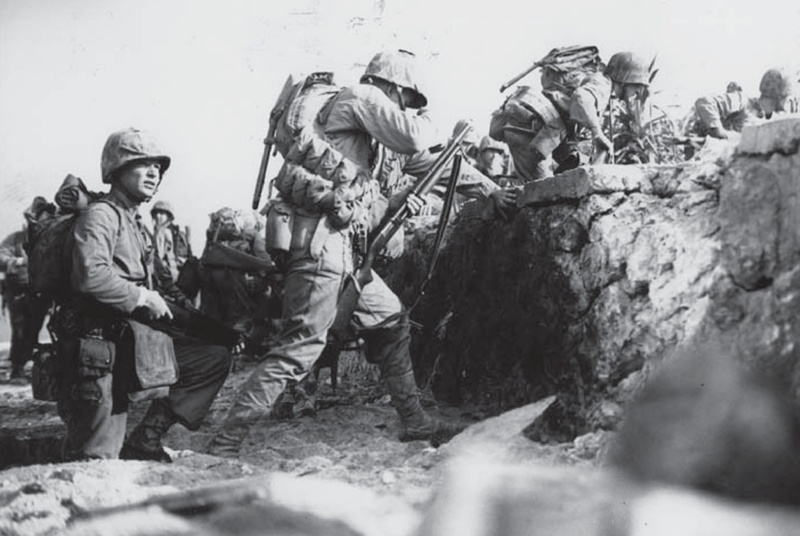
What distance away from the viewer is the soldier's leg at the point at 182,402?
448cm

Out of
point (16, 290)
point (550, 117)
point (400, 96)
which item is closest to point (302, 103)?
point (400, 96)

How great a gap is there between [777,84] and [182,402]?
7.51 m

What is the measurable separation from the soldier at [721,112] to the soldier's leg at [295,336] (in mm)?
6678

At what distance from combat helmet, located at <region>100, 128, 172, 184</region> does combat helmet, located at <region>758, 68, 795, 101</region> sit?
23.9ft

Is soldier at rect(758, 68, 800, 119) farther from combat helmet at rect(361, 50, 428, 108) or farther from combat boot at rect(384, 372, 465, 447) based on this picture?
combat boot at rect(384, 372, 465, 447)

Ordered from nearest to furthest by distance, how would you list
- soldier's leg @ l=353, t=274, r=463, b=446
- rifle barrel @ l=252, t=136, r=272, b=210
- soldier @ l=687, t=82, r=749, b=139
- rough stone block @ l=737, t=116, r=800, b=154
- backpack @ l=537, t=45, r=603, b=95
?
rough stone block @ l=737, t=116, r=800, b=154 < soldier's leg @ l=353, t=274, r=463, b=446 < backpack @ l=537, t=45, r=603, b=95 < rifle barrel @ l=252, t=136, r=272, b=210 < soldier @ l=687, t=82, r=749, b=139

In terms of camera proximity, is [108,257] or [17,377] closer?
[108,257]

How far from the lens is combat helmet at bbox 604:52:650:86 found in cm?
794

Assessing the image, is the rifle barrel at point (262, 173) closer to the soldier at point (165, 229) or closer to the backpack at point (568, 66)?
the backpack at point (568, 66)

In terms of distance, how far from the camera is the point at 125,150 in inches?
162

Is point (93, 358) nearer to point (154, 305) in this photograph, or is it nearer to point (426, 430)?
point (154, 305)

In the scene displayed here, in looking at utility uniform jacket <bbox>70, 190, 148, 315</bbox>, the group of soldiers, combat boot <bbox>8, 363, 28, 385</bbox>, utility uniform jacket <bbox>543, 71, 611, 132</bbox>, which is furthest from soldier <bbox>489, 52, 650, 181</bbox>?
combat boot <bbox>8, 363, 28, 385</bbox>

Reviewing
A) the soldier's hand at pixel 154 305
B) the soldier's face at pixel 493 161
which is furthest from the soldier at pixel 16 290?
the soldier's face at pixel 493 161

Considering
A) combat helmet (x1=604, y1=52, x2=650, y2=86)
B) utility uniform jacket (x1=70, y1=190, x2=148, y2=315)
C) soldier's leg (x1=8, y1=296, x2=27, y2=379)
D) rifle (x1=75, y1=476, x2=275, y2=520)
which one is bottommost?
rifle (x1=75, y1=476, x2=275, y2=520)
